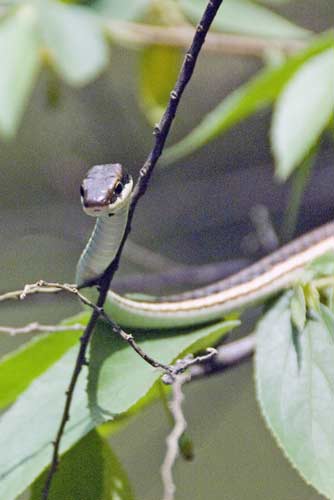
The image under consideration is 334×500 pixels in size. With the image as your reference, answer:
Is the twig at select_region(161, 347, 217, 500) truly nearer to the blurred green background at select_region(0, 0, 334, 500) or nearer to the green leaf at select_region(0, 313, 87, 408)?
the green leaf at select_region(0, 313, 87, 408)

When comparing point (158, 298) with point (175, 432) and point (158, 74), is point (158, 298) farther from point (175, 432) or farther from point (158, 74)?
point (158, 74)

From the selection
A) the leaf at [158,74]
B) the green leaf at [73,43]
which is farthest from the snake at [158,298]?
the leaf at [158,74]

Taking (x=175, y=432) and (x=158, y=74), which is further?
(x=158, y=74)

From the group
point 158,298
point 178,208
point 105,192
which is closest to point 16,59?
point 158,298

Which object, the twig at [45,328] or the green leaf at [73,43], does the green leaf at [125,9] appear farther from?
the twig at [45,328]

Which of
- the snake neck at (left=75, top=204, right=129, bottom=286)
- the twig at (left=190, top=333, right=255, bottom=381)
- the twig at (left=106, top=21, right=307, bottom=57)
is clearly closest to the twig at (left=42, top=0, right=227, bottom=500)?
the snake neck at (left=75, top=204, right=129, bottom=286)

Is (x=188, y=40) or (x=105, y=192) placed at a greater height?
(x=188, y=40)
